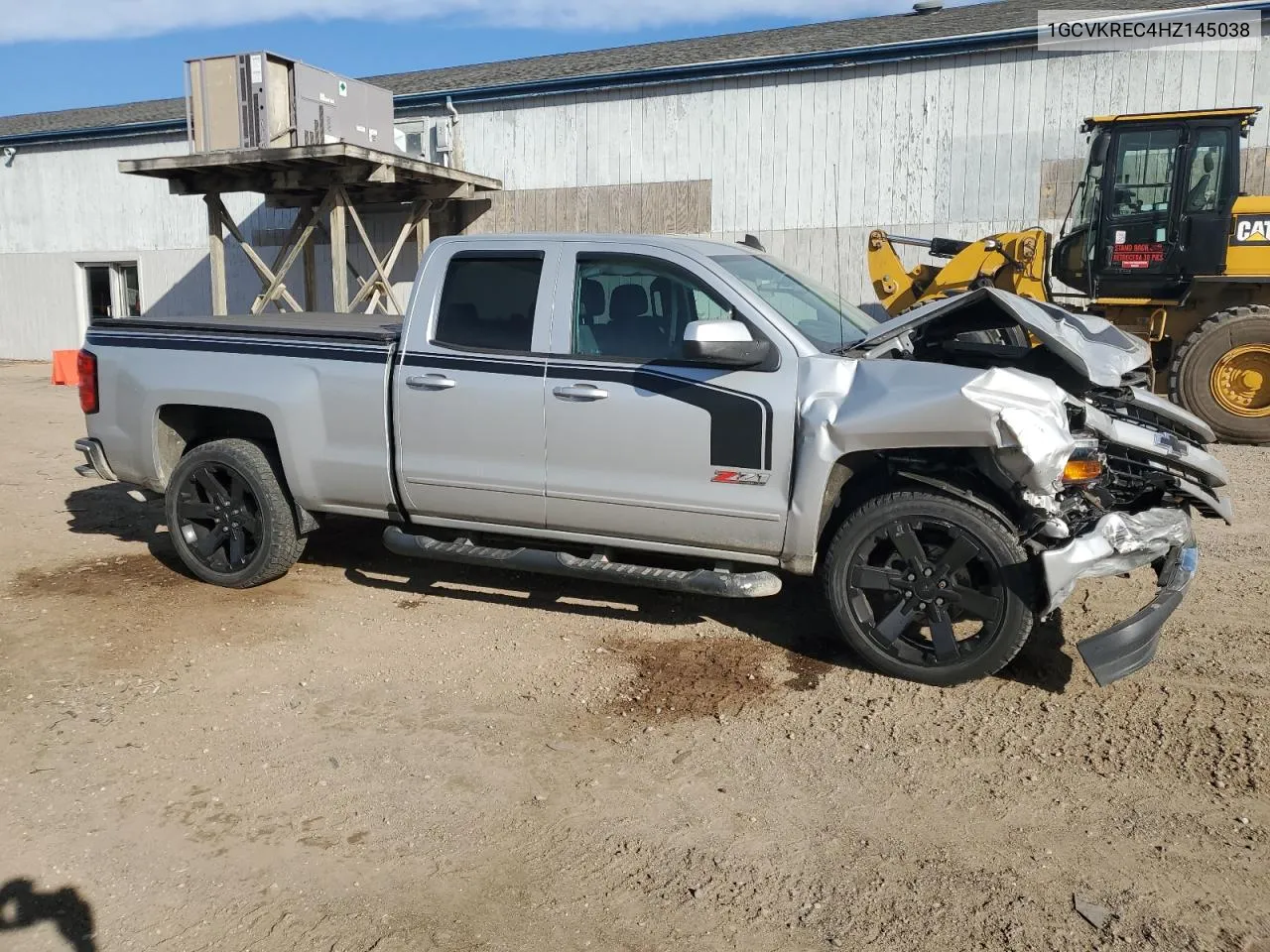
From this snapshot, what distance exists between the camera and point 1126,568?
436cm

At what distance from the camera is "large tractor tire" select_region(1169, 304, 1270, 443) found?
1055cm

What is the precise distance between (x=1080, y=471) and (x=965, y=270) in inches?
334

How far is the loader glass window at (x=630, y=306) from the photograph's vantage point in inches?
200

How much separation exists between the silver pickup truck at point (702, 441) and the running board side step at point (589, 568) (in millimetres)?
15

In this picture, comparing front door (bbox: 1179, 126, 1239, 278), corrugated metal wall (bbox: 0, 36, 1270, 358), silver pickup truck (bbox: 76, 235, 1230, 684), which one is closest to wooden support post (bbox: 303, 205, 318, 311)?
corrugated metal wall (bbox: 0, 36, 1270, 358)

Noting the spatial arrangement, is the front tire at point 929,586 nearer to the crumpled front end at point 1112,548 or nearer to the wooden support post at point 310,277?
the crumpled front end at point 1112,548

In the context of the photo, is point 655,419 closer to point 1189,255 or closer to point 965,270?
point 1189,255

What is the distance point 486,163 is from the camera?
1791cm

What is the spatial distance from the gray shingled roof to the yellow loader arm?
3.80 m

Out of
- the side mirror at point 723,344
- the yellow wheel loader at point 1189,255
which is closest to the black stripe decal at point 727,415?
the side mirror at point 723,344

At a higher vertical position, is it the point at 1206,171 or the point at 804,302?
the point at 1206,171

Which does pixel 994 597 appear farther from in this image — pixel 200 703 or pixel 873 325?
pixel 200 703

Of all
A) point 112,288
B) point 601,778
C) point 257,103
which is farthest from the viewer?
point 112,288

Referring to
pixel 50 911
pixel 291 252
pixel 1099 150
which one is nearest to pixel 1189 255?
pixel 1099 150
